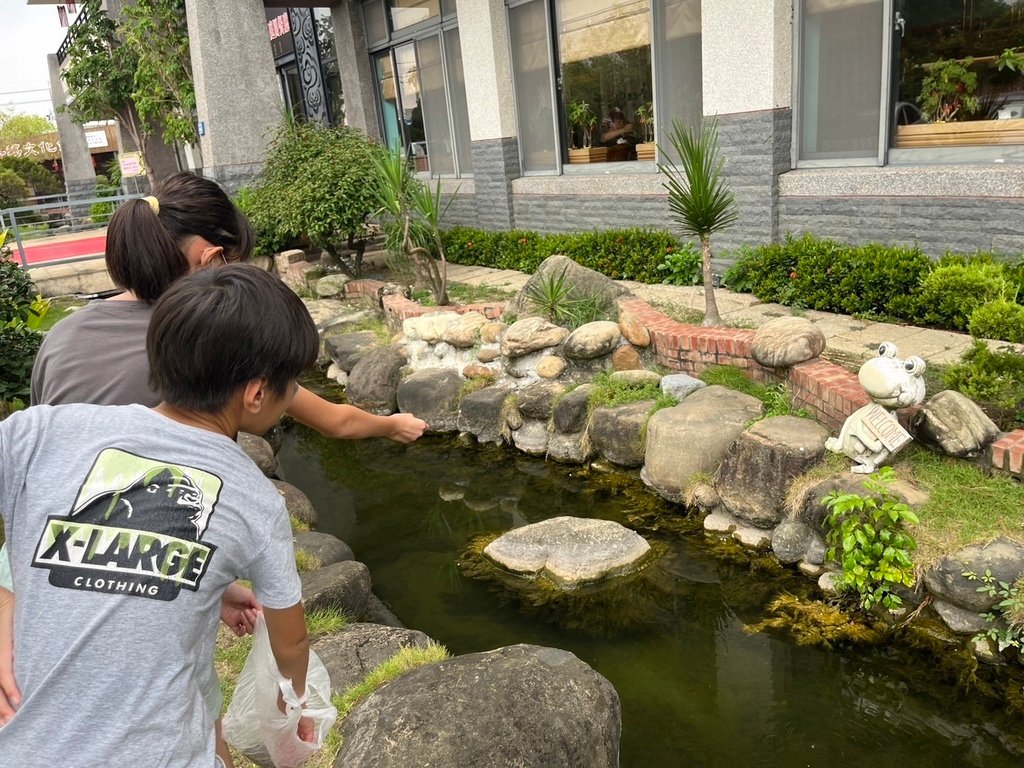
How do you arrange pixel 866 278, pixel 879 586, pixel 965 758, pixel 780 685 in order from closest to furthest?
pixel 965 758, pixel 780 685, pixel 879 586, pixel 866 278

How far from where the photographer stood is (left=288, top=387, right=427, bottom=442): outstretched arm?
2.08m

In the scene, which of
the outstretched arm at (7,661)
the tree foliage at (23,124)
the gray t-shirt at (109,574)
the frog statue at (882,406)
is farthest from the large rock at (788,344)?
the tree foliage at (23,124)

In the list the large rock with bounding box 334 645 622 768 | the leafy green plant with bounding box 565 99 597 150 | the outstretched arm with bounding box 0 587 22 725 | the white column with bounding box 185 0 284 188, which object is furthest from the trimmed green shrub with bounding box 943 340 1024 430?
the white column with bounding box 185 0 284 188

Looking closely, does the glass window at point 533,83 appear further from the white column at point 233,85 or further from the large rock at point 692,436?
the large rock at point 692,436

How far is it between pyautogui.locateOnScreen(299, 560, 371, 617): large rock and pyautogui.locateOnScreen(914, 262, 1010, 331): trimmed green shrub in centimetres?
356

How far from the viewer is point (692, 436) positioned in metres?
4.43

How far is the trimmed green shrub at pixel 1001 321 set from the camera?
3.88m

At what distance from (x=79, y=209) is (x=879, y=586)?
23748 millimetres

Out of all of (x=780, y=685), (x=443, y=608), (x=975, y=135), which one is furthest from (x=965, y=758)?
(x=975, y=135)

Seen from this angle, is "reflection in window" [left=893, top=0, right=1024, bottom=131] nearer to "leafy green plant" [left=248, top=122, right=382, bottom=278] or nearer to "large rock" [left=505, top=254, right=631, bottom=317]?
"large rock" [left=505, top=254, right=631, bottom=317]

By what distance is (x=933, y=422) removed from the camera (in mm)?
3592

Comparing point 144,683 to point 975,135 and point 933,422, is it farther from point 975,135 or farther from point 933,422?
point 975,135

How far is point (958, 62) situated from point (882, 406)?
3.45 m

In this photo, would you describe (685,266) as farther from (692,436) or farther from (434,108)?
(434,108)
